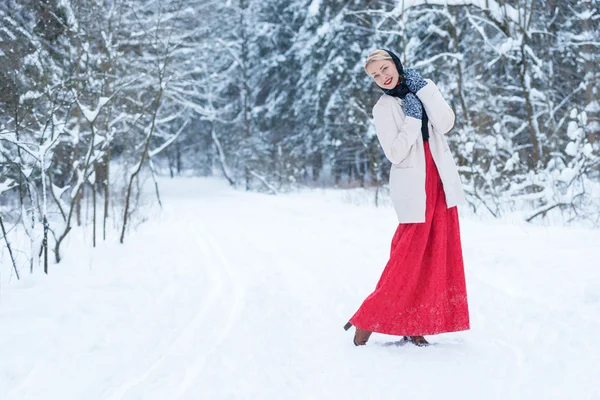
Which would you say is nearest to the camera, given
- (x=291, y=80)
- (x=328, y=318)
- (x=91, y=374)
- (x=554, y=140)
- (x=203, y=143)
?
(x=91, y=374)

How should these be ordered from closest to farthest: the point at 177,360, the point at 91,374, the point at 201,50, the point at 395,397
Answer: the point at 395,397 < the point at 91,374 < the point at 177,360 < the point at 201,50

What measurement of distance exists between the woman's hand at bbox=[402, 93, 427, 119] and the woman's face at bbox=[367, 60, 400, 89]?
4.7 inches

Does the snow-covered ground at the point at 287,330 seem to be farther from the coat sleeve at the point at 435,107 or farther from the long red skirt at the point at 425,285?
the coat sleeve at the point at 435,107

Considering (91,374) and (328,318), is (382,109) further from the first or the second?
(91,374)

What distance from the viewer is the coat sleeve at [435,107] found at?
2.68 m

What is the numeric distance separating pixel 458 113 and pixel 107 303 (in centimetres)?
1035

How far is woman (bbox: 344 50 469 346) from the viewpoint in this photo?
8.80 ft

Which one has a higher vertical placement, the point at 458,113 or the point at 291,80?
the point at 291,80

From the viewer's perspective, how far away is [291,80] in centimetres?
2617

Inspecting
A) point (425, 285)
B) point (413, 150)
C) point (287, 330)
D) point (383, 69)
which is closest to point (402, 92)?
point (383, 69)

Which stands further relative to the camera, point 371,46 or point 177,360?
point 371,46

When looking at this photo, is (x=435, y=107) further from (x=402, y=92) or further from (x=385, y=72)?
(x=385, y=72)

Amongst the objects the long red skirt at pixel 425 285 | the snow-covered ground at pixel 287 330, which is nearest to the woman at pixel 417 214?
the long red skirt at pixel 425 285

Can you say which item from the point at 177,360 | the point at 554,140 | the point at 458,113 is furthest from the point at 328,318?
the point at 458,113
